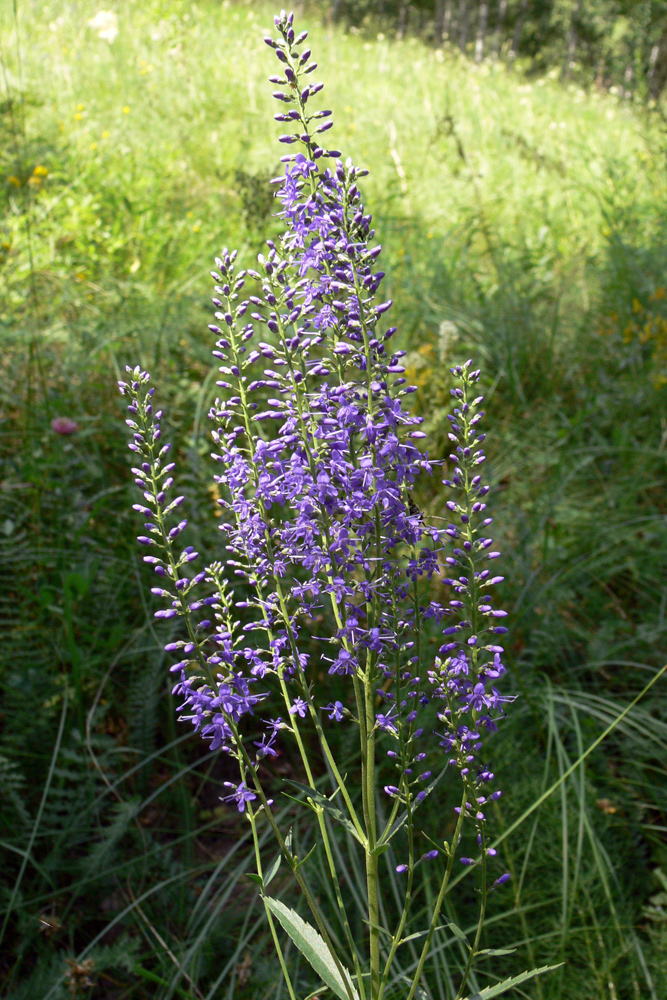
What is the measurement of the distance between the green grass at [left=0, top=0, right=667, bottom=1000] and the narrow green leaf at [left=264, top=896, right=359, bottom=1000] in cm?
65

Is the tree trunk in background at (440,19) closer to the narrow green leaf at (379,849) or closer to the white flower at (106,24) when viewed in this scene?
the white flower at (106,24)

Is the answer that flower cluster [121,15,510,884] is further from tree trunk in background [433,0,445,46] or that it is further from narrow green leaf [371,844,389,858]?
tree trunk in background [433,0,445,46]

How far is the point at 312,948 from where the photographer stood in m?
1.59

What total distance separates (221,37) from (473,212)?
752 centimetres

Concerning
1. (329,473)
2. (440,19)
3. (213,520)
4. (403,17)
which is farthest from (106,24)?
(403,17)

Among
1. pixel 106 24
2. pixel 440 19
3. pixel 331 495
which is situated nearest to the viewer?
pixel 331 495

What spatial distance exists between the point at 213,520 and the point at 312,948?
8.21 ft

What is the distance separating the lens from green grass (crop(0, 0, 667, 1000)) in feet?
8.68

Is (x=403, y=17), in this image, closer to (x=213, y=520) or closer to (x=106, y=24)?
(x=106, y=24)

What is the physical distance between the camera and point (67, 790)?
2.88 metres

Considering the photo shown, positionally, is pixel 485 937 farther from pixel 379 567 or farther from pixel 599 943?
pixel 379 567

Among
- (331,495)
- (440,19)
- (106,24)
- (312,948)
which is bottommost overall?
(312,948)

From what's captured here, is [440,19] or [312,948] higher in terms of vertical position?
[440,19]

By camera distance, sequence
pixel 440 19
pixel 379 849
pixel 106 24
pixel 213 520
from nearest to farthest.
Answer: pixel 379 849 → pixel 213 520 → pixel 106 24 → pixel 440 19
